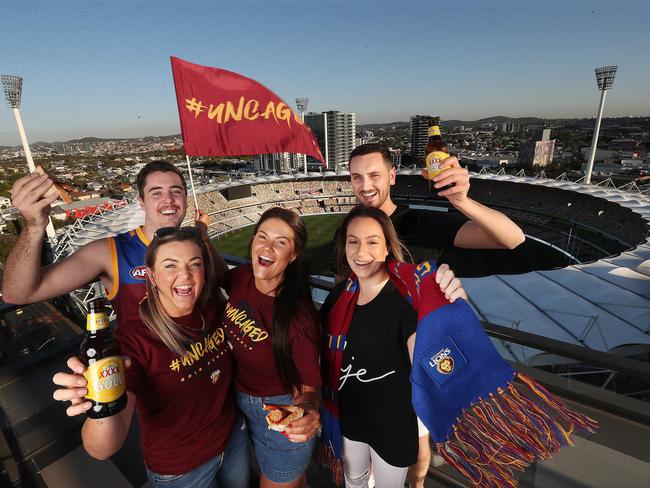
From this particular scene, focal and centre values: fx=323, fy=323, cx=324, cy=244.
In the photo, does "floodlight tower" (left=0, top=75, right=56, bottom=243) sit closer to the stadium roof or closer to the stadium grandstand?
the stadium grandstand

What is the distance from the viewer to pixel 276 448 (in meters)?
2.09

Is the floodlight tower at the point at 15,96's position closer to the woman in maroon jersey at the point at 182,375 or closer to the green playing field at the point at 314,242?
the green playing field at the point at 314,242

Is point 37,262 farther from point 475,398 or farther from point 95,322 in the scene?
point 475,398

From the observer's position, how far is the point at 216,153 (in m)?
4.07

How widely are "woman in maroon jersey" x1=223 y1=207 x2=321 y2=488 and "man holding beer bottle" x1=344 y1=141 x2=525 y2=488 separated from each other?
0.55 meters

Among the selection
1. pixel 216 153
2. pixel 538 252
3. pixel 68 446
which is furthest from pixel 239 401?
pixel 538 252

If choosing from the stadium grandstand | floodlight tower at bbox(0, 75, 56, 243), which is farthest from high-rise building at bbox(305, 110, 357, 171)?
floodlight tower at bbox(0, 75, 56, 243)

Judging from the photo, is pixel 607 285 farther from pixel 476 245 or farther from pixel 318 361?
pixel 318 361

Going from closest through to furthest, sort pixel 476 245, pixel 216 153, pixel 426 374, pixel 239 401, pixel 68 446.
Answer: pixel 426 374, pixel 239 401, pixel 476 245, pixel 68 446, pixel 216 153

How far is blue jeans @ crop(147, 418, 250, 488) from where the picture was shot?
1.86 m

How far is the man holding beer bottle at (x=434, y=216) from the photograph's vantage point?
2115 mm

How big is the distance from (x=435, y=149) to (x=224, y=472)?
2917 millimetres

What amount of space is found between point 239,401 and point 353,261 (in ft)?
3.92

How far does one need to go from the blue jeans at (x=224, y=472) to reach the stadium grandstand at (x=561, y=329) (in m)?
0.76
